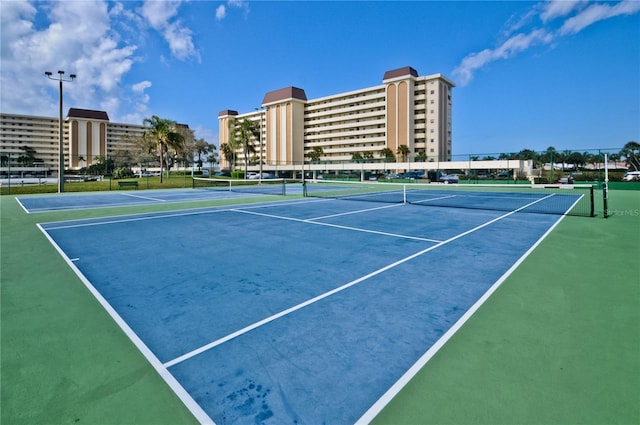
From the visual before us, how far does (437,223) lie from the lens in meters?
12.1

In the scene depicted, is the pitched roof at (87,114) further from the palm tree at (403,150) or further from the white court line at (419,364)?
the white court line at (419,364)

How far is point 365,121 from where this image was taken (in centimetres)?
10069

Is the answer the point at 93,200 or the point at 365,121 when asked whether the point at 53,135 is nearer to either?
the point at 365,121

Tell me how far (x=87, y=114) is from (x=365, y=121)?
348 ft

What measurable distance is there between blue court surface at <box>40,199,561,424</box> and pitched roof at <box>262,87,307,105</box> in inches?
4137

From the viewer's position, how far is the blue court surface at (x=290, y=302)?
2.94m

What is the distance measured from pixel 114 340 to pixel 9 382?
0.89 meters

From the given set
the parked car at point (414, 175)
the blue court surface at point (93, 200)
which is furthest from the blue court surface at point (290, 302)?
the parked car at point (414, 175)

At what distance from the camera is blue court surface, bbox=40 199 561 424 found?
2.94m

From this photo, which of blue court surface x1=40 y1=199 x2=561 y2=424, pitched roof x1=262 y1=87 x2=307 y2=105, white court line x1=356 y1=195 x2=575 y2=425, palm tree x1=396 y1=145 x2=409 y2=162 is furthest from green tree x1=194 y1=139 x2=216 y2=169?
white court line x1=356 y1=195 x2=575 y2=425

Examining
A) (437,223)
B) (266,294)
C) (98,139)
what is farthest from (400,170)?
(98,139)

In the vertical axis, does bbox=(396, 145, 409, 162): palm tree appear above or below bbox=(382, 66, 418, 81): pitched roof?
below

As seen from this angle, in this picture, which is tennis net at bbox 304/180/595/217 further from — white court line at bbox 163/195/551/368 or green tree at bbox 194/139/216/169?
green tree at bbox 194/139/216/169

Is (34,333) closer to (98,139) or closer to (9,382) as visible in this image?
(9,382)
